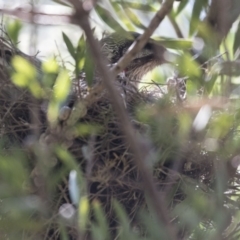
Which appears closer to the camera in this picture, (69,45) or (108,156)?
(69,45)

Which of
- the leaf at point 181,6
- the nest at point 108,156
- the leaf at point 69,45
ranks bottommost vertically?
the nest at point 108,156

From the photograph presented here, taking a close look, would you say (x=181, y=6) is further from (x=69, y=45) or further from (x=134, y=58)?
(x=134, y=58)

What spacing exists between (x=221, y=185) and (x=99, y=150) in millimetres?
360

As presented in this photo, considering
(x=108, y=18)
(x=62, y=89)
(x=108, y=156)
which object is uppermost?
(x=108, y=18)

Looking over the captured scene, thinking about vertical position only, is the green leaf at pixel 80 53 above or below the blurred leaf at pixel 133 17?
below

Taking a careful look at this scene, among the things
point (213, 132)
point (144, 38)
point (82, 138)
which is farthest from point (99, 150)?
point (144, 38)

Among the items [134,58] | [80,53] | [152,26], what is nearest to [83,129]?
[80,53]

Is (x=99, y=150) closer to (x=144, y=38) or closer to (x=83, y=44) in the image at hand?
(x=83, y=44)

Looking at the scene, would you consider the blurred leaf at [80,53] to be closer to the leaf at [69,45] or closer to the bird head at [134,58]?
the leaf at [69,45]

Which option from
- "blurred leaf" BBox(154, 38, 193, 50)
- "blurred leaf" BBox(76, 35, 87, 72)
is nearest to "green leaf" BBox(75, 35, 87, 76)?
"blurred leaf" BBox(76, 35, 87, 72)

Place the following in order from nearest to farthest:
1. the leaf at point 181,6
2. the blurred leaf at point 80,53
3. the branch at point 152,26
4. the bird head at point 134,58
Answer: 1. the branch at point 152,26
2. the blurred leaf at point 80,53
3. the leaf at point 181,6
4. the bird head at point 134,58

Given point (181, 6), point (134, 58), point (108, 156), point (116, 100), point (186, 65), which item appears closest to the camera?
point (116, 100)

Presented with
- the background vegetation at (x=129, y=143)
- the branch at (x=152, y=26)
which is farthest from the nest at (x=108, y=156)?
the branch at (x=152, y=26)

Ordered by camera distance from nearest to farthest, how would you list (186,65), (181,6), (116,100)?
(116,100) < (186,65) < (181,6)
